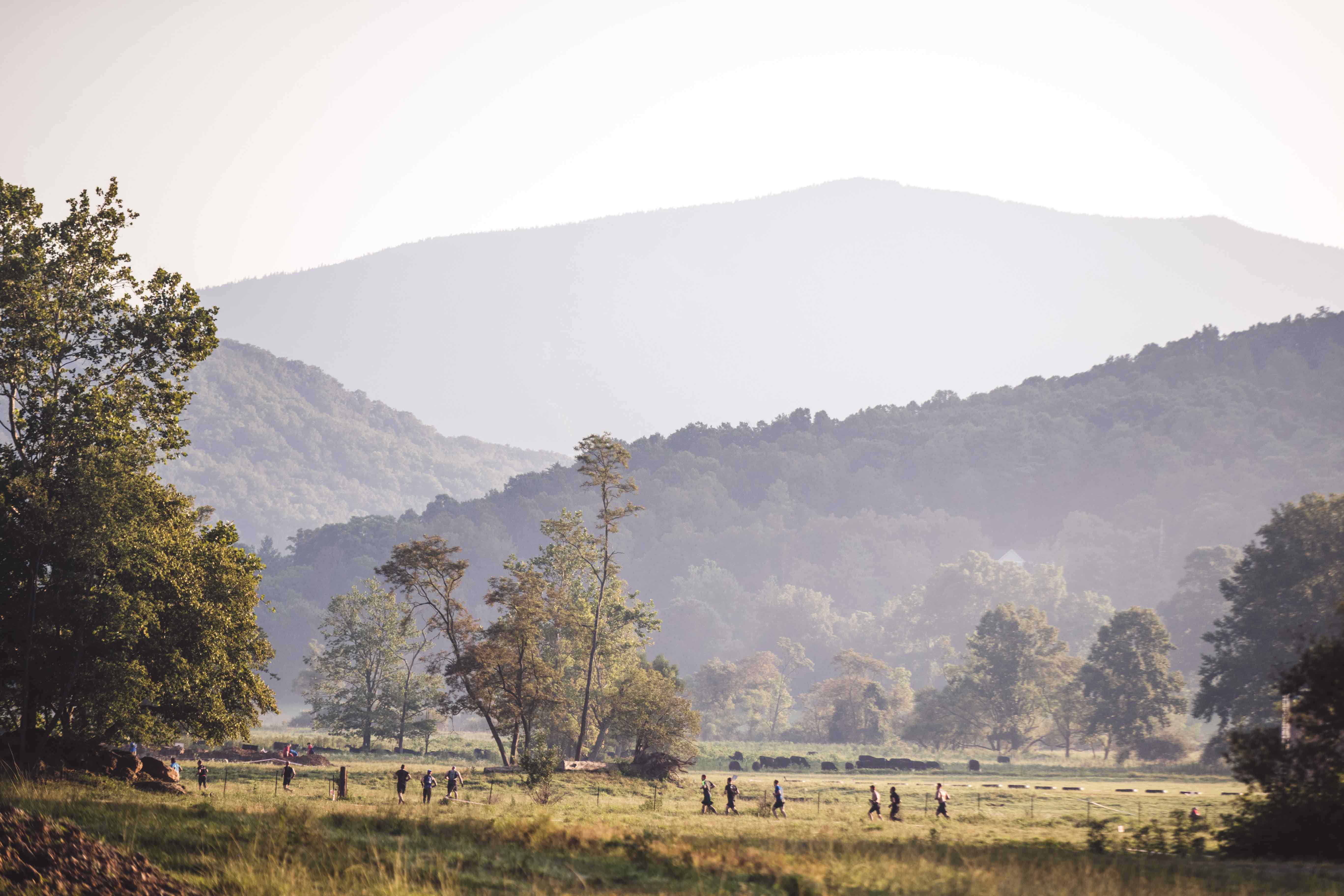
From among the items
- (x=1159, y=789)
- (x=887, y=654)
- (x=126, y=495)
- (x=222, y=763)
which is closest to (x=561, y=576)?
(x=222, y=763)

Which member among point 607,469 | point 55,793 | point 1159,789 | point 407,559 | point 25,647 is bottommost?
point 1159,789

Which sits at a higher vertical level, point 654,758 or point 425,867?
point 425,867

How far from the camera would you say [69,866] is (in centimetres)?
1486

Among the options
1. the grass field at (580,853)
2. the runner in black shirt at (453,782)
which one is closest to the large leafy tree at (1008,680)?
the grass field at (580,853)

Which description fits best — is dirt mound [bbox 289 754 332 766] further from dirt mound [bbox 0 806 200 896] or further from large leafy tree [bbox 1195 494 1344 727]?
large leafy tree [bbox 1195 494 1344 727]

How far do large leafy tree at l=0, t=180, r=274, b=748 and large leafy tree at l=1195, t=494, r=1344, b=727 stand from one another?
221ft

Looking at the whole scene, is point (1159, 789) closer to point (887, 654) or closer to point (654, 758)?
point (654, 758)

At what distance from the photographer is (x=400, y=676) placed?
85438 mm

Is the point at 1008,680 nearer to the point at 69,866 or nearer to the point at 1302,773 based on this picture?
the point at 1302,773

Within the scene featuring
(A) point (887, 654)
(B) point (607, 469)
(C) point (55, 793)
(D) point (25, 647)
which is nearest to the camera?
(C) point (55, 793)

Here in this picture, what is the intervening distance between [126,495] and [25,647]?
556cm

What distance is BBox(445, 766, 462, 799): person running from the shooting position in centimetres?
4200

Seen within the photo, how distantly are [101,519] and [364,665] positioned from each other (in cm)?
5440

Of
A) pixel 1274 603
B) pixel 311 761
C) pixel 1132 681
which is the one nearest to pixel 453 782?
pixel 311 761
